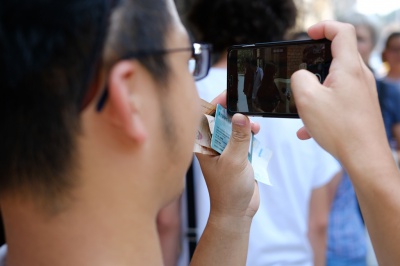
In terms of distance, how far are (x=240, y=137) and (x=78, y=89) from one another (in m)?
0.61

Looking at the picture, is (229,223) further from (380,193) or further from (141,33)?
(141,33)

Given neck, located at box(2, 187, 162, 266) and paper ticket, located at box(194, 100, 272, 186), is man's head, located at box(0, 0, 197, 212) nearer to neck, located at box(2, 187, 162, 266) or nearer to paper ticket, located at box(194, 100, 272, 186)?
neck, located at box(2, 187, 162, 266)

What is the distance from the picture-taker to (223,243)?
144 centimetres

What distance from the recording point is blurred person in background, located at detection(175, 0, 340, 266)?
6.85ft

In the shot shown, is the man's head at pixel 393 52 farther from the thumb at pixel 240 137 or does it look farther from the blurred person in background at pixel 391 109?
the thumb at pixel 240 137

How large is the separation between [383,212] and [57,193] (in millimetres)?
774

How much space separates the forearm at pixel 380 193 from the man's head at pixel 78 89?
1.54 ft

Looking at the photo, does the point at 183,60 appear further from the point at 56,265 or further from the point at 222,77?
the point at 222,77

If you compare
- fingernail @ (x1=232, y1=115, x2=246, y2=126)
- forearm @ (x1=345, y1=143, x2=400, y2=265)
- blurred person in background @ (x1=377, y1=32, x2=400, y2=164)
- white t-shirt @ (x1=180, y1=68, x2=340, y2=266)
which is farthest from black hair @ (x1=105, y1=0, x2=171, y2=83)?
blurred person in background @ (x1=377, y1=32, x2=400, y2=164)

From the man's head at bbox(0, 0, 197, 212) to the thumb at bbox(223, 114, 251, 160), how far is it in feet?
1.27

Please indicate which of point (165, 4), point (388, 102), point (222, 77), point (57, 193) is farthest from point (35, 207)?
point (388, 102)

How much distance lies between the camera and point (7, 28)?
37.2 inches

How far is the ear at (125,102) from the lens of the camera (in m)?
0.96

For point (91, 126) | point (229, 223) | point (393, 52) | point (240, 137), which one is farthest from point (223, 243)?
point (393, 52)
